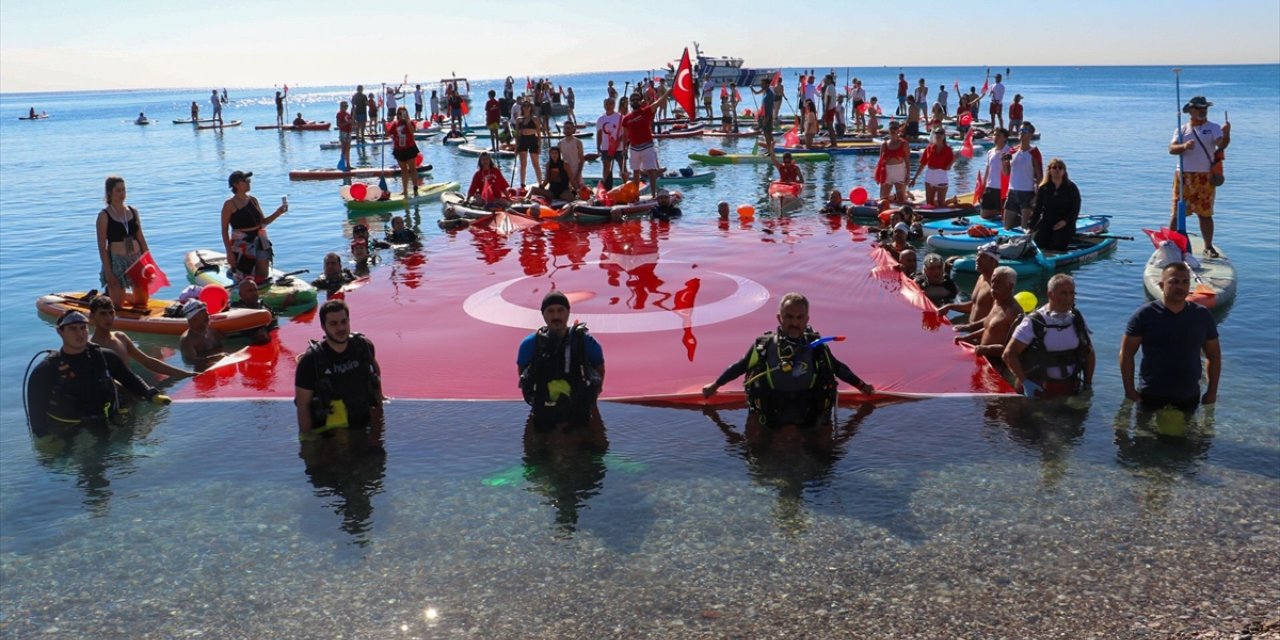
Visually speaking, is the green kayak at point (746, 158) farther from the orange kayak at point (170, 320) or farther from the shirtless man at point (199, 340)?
the shirtless man at point (199, 340)

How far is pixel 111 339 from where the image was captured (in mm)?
10273

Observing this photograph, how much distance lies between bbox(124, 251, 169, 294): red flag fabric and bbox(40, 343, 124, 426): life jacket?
426 centimetres

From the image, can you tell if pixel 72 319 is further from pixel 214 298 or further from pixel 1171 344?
pixel 1171 344

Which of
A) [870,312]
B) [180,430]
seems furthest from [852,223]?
[180,430]

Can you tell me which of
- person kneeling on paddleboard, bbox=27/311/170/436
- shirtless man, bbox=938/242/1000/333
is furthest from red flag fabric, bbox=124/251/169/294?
shirtless man, bbox=938/242/1000/333

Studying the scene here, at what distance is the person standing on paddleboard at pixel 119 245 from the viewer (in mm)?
12492

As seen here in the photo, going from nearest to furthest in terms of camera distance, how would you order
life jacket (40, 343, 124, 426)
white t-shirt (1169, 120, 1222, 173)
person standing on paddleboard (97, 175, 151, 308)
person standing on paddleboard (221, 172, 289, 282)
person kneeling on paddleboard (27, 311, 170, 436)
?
person kneeling on paddleboard (27, 311, 170, 436) < life jacket (40, 343, 124, 426) < person standing on paddleboard (97, 175, 151, 308) < person standing on paddleboard (221, 172, 289, 282) < white t-shirt (1169, 120, 1222, 173)

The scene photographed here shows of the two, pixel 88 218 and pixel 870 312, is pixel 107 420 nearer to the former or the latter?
pixel 870 312

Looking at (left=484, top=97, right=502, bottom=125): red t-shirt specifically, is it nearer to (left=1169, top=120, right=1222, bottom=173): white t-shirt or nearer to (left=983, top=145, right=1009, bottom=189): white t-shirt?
(left=983, top=145, right=1009, bottom=189): white t-shirt

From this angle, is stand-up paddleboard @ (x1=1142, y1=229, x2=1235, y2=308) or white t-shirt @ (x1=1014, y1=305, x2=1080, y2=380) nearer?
white t-shirt @ (x1=1014, y1=305, x2=1080, y2=380)

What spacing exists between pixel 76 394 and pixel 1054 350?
30.1 ft

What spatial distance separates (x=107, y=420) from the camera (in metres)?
9.44

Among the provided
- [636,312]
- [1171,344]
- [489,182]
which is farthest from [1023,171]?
[489,182]

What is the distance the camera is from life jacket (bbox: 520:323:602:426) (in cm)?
845
